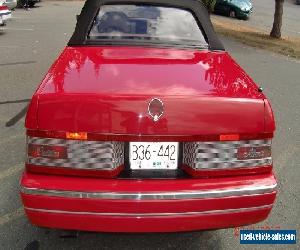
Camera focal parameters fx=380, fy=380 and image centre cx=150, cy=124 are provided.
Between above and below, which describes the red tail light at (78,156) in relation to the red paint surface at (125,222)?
above

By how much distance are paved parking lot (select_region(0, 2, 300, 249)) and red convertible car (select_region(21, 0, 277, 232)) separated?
0.51 metres

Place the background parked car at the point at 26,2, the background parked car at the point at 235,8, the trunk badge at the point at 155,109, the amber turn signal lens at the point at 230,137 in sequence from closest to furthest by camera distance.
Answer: the trunk badge at the point at 155,109 → the amber turn signal lens at the point at 230,137 → the background parked car at the point at 235,8 → the background parked car at the point at 26,2

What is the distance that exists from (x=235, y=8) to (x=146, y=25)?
69.0 feet

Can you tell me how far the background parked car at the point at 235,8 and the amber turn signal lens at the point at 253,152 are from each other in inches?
875

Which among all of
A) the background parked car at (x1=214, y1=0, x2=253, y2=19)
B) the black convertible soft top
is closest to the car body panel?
the black convertible soft top

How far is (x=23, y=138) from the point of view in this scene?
501cm

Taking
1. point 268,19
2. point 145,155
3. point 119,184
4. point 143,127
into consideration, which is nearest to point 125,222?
point 119,184

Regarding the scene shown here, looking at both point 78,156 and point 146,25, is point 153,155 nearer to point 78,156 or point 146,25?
point 78,156

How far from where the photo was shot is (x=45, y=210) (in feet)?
7.89

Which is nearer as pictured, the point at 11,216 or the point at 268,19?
the point at 11,216

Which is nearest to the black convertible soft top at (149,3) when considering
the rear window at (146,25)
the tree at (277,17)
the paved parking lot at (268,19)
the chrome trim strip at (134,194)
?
the rear window at (146,25)

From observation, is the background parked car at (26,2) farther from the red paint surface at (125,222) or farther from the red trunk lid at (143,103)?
the red paint surface at (125,222)

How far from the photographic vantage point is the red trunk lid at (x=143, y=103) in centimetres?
234

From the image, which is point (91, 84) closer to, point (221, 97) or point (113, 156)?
point (113, 156)
